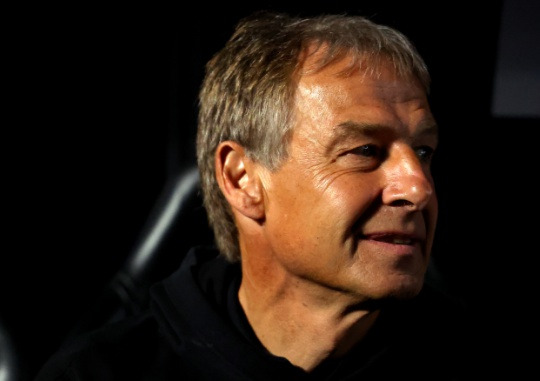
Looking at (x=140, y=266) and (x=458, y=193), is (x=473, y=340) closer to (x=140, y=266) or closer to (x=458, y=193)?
(x=458, y=193)

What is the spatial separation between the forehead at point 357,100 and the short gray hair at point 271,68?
0.01 meters

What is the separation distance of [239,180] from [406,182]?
11.9 inches

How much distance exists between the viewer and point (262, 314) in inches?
60.7

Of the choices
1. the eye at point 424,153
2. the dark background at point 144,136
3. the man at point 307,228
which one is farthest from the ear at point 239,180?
the dark background at point 144,136

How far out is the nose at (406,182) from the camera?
4.51ft

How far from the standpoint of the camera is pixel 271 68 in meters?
1.49

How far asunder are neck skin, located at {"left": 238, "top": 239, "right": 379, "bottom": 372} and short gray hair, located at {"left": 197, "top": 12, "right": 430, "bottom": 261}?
18 centimetres

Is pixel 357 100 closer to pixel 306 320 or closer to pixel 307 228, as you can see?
pixel 307 228

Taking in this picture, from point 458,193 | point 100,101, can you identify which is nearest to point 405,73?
point 458,193

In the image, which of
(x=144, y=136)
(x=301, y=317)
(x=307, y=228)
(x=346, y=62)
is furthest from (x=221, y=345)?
(x=144, y=136)

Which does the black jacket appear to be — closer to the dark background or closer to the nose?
the nose

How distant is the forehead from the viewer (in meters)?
1.40

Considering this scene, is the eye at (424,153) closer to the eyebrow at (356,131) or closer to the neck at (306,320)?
the eyebrow at (356,131)

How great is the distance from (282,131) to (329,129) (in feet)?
0.29
